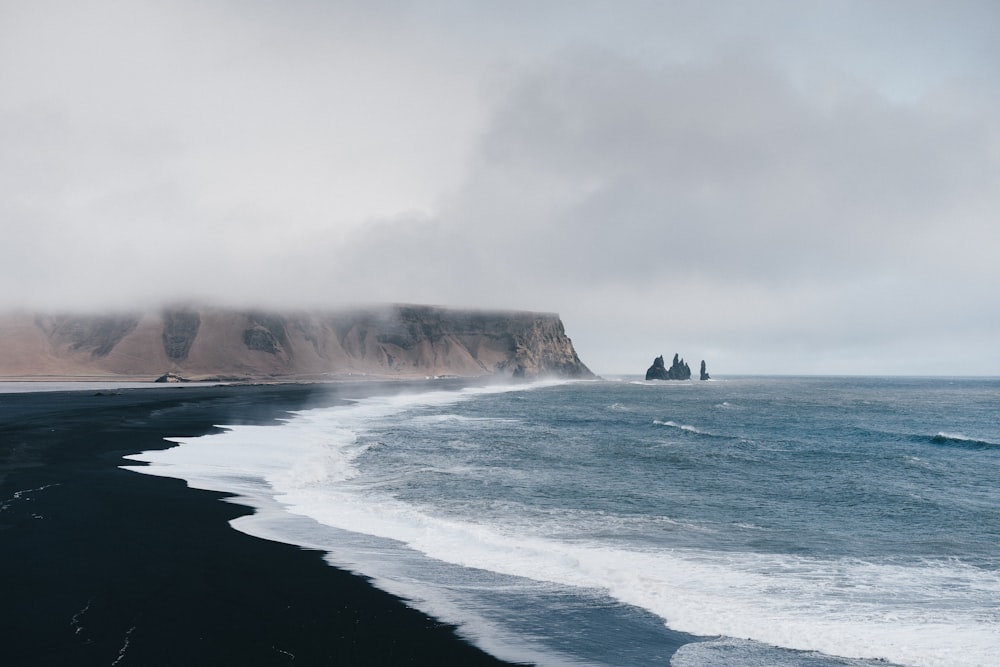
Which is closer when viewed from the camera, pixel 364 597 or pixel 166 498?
pixel 364 597

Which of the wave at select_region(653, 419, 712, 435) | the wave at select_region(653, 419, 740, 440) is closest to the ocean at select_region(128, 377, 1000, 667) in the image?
the wave at select_region(653, 419, 740, 440)

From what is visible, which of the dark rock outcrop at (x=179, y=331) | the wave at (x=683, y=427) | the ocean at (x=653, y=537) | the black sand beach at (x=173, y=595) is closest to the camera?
the black sand beach at (x=173, y=595)

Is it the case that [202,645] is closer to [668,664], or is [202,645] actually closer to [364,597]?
[364,597]

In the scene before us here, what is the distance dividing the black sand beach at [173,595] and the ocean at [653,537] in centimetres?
85

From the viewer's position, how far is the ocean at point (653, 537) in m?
9.20

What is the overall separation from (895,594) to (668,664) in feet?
18.7

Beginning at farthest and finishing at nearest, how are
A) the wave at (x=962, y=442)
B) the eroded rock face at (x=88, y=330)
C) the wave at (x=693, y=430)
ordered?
the eroded rock face at (x=88, y=330), the wave at (x=693, y=430), the wave at (x=962, y=442)

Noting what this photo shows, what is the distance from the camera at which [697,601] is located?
35.0 feet

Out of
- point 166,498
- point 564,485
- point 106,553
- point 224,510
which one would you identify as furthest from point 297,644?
point 564,485

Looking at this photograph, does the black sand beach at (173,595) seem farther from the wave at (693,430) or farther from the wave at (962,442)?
the wave at (962,442)

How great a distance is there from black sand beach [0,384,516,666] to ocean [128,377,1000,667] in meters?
0.85

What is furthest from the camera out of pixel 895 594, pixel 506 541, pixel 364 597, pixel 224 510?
pixel 224 510

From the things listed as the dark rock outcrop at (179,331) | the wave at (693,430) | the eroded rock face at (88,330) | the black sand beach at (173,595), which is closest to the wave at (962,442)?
the wave at (693,430)

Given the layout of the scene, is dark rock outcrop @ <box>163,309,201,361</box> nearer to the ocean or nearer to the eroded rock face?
the eroded rock face
